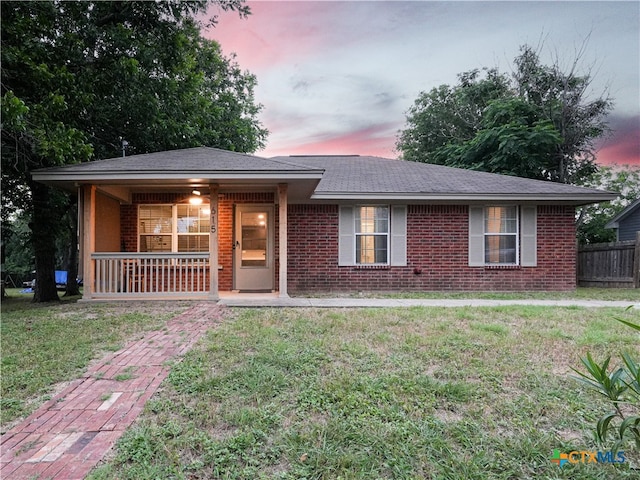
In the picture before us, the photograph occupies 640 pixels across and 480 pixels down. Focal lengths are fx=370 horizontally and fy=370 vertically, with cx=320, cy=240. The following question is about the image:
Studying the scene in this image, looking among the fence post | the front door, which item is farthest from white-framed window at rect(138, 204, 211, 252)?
the fence post

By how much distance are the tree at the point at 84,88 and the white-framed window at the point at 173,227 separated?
2.07 metres

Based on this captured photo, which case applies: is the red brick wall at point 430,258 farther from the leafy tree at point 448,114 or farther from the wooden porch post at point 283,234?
the leafy tree at point 448,114

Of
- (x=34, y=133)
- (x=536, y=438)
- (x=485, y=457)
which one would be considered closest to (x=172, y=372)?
(x=485, y=457)

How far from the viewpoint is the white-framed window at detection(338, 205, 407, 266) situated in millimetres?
9773

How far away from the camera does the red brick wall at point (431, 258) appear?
32.0 ft

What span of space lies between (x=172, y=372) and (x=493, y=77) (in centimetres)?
A: 2432

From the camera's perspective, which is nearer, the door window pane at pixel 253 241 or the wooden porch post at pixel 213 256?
the wooden porch post at pixel 213 256

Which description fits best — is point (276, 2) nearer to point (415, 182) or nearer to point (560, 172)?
point (415, 182)

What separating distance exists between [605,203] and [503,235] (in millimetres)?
18245

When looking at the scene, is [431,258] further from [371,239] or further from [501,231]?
[501,231]

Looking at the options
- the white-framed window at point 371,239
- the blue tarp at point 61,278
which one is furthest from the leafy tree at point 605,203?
the blue tarp at point 61,278

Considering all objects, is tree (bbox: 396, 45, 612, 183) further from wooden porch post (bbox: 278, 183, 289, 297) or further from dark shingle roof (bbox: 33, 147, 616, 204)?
wooden porch post (bbox: 278, 183, 289, 297)

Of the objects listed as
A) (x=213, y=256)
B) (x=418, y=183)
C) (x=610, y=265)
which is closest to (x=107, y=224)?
(x=213, y=256)

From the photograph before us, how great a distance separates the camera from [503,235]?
32.5ft
